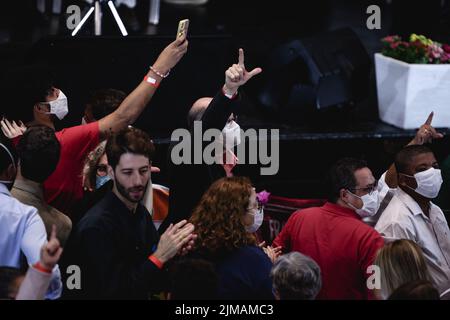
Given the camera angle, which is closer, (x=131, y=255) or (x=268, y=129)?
(x=131, y=255)

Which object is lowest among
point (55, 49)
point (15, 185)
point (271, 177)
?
point (271, 177)

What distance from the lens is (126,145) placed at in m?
3.65

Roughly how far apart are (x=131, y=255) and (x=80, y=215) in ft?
1.36

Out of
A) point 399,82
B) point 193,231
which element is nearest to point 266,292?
point 193,231

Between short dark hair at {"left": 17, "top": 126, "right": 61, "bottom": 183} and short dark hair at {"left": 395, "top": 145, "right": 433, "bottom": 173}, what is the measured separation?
1758 millimetres

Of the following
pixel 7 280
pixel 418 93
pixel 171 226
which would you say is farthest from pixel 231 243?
pixel 418 93

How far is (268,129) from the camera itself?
5.61 m

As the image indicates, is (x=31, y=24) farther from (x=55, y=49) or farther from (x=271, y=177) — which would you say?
(x=271, y=177)

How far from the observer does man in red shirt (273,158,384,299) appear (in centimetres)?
390

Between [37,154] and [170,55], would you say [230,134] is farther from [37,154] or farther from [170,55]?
[37,154]

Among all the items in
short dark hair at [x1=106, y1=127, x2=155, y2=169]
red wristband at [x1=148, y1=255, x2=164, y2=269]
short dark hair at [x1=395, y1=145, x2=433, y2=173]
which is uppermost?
short dark hair at [x1=106, y1=127, x2=155, y2=169]

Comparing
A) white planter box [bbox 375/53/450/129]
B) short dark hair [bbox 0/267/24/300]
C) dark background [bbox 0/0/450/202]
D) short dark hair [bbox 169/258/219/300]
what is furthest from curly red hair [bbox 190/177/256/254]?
white planter box [bbox 375/53/450/129]

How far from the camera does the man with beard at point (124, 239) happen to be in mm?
3432

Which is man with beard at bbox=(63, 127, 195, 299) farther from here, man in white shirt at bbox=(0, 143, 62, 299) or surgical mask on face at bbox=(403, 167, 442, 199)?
surgical mask on face at bbox=(403, 167, 442, 199)
